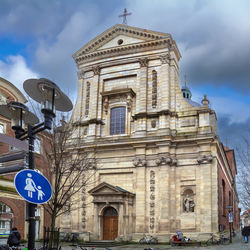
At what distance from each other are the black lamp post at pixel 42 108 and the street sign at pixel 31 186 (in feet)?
3.24

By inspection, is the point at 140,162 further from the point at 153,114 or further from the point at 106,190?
Result: the point at 153,114

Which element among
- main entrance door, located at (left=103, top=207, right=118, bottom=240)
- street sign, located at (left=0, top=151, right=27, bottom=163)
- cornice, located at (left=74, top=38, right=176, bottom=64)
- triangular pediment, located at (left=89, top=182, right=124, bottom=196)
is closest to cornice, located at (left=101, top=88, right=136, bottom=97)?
cornice, located at (left=74, top=38, right=176, bottom=64)

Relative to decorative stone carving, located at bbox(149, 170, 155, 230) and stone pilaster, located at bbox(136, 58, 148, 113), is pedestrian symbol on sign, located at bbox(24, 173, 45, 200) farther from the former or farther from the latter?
stone pilaster, located at bbox(136, 58, 148, 113)

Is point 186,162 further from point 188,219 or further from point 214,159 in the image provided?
point 188,219

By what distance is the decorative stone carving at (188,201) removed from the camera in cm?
2961

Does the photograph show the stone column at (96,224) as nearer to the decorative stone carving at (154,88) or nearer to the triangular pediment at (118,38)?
the decorative stone carving at (154,88)

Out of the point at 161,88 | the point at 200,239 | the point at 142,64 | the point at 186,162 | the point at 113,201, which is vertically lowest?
the point at 200,239

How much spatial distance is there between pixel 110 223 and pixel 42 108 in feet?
80.1

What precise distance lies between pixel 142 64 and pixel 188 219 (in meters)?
14.3

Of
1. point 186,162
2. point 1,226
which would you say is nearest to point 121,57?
point 186,162

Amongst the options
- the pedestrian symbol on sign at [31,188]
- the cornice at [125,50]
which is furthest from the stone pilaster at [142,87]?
the pedestrian symbol on sign at [31,188]

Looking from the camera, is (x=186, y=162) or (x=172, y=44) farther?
(x=172, y=44)

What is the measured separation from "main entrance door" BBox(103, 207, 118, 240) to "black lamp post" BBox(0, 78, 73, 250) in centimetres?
2345

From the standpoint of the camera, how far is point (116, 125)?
34594 mm
